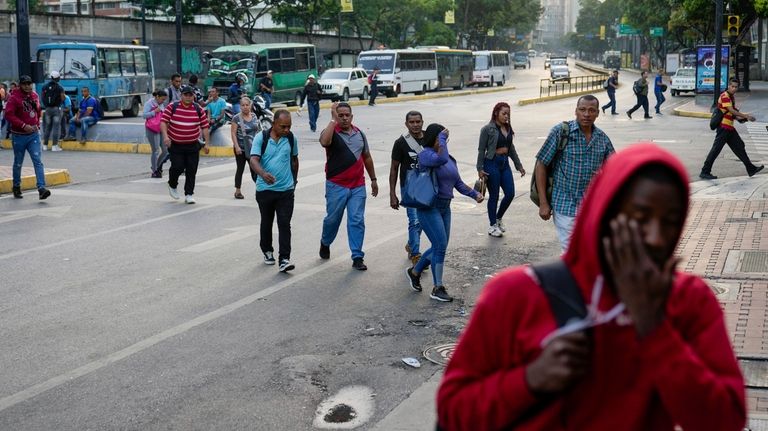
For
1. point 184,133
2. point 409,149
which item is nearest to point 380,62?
point 184,133

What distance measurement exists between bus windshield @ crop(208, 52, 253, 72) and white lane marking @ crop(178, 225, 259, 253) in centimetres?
3075

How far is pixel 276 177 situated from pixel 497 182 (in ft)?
9.80

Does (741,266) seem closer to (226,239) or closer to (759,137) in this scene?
(226,239)

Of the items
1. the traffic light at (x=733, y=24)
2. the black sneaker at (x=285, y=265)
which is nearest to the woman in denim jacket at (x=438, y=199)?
the black sneaker at (x=285, y=265)

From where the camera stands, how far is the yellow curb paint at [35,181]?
55.2ft

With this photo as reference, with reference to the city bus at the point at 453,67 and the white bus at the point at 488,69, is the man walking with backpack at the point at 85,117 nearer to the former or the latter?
the city bus at the point at 453,67

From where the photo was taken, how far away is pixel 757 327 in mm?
7746

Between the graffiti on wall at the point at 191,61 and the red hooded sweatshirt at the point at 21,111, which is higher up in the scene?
the graffiti on wall at the point at 191,61

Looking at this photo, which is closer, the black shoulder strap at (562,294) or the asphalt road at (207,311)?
the black shoulder strap at (562,294)

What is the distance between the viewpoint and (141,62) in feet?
129

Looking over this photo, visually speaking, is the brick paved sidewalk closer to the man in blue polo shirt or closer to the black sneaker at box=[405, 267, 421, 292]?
the black sneaker at box=[405, 267, 421, 292]

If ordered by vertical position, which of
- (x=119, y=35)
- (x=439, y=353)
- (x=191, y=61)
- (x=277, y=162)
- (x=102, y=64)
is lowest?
(x=439, y=353)

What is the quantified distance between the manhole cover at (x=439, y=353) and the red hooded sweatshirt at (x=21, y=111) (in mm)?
9369

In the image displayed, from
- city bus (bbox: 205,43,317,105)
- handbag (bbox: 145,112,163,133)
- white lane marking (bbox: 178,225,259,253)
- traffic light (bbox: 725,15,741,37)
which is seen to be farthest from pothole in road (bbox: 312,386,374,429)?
city bus (bbox: 205,43,317,105)
